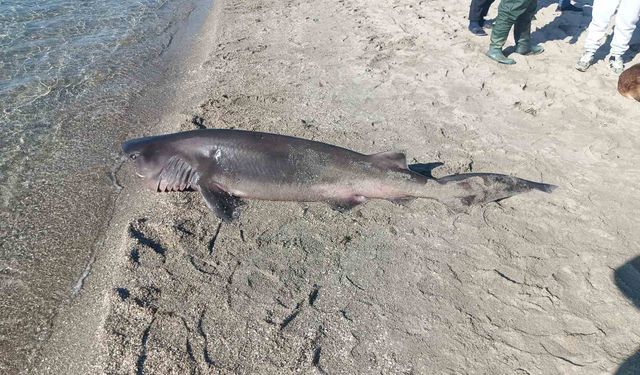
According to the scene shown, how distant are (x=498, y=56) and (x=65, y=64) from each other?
25.5ft

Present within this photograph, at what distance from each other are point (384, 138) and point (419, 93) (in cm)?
148

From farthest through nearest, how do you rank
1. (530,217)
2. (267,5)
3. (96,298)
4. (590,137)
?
(267,5), (590,137), (530,217), (96,298)

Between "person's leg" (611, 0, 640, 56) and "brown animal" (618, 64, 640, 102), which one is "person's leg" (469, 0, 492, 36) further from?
"brown animal" (618, 64, 640, 102)

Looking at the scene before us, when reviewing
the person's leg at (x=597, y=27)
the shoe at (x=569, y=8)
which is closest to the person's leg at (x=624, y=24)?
the person's leg at (x=597, y=27)

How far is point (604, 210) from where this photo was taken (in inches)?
196

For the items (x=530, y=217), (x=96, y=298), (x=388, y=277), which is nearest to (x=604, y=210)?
(x=530, y=217)

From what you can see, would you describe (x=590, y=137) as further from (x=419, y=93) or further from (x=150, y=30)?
(x=150, y=30)

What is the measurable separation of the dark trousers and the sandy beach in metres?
1.90

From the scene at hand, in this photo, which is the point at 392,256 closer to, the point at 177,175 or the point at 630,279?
the point at 630,279

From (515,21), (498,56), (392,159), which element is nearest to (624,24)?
(515,21)

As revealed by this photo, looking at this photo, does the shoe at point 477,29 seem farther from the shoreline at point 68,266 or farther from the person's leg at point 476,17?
the shoreline at point 68,266

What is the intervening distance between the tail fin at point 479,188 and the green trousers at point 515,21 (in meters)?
3.86

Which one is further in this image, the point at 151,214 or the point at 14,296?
the point at 151,214

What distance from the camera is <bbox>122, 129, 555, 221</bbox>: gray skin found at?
5117 mm
